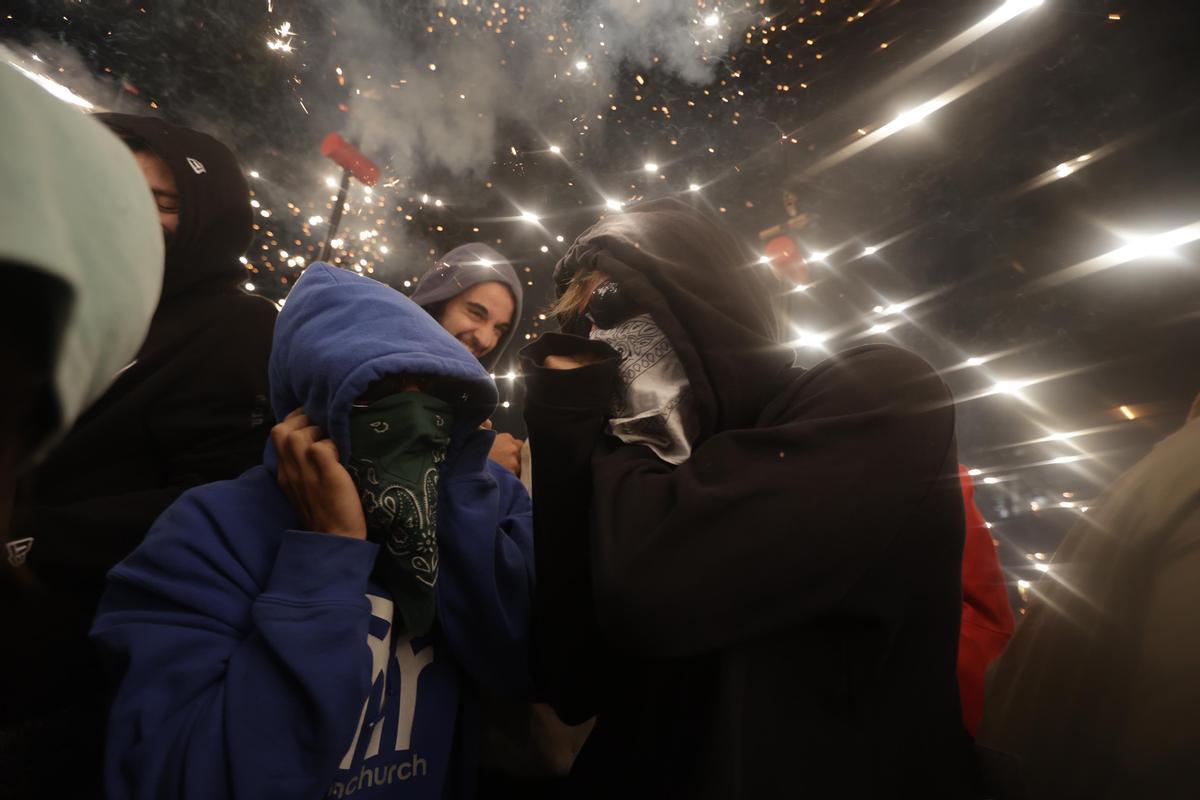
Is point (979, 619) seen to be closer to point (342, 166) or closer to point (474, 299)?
point (474, 299)

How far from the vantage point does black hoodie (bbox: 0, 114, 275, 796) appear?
41.4 inches

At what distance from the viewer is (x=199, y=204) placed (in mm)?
1562

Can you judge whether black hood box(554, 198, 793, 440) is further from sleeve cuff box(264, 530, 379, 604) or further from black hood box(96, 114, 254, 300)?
black hood box(96, 114, 254, 300)

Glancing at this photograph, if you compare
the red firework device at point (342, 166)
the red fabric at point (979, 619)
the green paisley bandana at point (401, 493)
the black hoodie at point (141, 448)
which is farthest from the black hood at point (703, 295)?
the red firework device at point (342, 166)

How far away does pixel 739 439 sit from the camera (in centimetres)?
87

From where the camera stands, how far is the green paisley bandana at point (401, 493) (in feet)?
3.27

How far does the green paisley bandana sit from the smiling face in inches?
53.3

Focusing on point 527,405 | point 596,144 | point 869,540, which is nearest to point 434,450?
point 527,405

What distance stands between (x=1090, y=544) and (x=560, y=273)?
4.30 feet

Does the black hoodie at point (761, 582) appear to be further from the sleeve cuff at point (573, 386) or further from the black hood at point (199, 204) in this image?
the black hood at point (199, 204)

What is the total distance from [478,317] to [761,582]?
203 centimetres

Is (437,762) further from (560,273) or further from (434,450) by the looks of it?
(560,273)

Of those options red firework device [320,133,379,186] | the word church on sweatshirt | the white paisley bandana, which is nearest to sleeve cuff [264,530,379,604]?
the word church on sweatshirt

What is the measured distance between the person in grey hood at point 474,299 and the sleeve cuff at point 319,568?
150 centimetres
